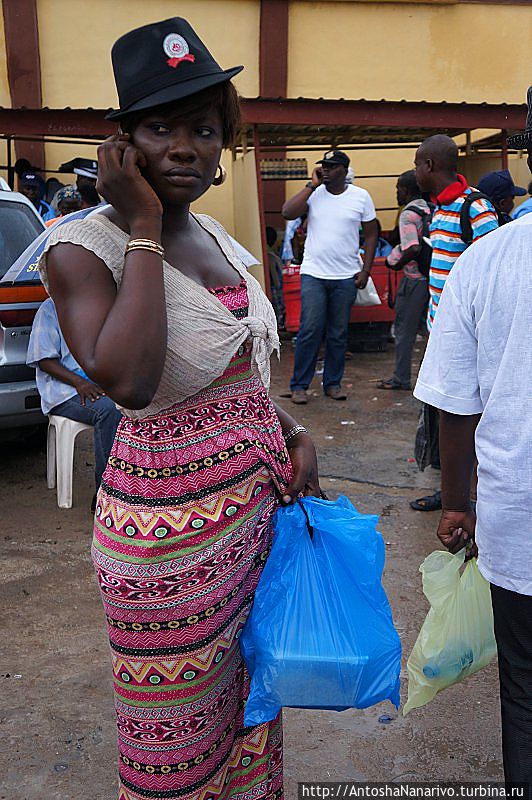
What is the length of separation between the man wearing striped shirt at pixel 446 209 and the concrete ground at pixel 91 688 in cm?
152

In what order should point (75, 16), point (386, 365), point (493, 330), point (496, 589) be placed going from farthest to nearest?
point (75, 16), point (386, 365), point (496, 589), point (493, 330)

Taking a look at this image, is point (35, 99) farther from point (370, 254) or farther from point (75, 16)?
point (370, 254)

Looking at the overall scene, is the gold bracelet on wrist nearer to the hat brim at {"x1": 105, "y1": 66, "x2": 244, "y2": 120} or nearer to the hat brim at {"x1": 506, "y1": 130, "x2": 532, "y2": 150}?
the hat brim at {"x1": 105, "y1": 66, "x2": 244, "y2": 120}

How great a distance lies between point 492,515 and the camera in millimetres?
1906

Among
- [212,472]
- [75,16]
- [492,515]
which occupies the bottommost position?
[492,515]

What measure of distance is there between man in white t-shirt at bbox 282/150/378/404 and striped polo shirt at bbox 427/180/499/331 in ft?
9.02

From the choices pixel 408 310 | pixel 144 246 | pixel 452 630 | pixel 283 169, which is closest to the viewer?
pixel 144 246

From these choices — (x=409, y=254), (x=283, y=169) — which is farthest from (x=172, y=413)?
(x=283, y=169)

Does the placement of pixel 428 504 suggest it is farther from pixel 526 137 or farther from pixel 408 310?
pixel 526 137

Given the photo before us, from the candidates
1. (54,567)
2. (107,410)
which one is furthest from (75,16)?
(54,567)

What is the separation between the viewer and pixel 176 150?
172 centimetres

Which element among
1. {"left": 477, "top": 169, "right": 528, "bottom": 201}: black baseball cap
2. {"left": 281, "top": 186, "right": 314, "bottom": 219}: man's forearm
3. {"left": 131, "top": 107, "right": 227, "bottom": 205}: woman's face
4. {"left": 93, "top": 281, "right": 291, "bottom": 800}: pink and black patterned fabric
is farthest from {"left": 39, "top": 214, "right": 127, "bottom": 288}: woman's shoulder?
{"left": 281, "top": 186, "right": 314, "bottom": 219}: man's forearm

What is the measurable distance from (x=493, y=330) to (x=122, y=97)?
0.94m

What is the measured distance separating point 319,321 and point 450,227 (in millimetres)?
2938
